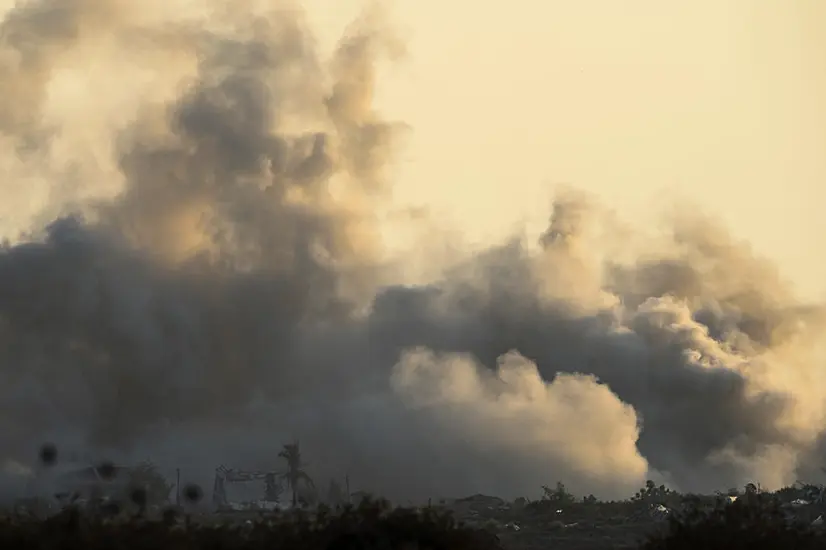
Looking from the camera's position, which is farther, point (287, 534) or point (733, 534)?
point (287, 534)

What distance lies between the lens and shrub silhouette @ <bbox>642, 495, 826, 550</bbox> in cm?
5116

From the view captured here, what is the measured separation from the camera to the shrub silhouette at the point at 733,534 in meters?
51.2

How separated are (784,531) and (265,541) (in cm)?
2176

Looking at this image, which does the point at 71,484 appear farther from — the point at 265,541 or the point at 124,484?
the point at 265,541

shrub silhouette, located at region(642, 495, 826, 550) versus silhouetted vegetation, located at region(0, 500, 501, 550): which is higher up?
silhouetted vegetation, located at region(0, 500, 501, 550)

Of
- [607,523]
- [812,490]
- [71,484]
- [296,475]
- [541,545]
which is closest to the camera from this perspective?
[541,545]

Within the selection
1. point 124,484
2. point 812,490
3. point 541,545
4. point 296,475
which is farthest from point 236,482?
point 541,545

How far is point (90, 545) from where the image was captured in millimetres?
52344

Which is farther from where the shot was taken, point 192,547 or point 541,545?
point 541,545

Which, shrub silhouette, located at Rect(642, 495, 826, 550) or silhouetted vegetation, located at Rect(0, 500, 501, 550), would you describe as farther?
shrub silhouette, located at Rect(642, 495, 826, 550)

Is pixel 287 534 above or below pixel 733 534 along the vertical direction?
above

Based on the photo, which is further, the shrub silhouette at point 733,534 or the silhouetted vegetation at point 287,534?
the shrub silhouette at point 733,534

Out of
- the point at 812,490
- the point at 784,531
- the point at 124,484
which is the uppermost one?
the point at 124,484

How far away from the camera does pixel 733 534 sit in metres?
51.8
